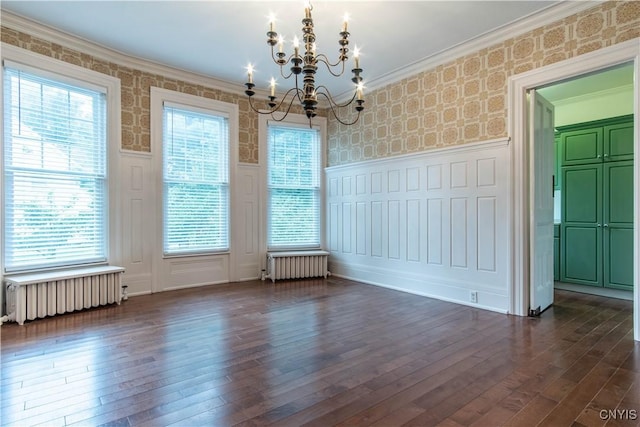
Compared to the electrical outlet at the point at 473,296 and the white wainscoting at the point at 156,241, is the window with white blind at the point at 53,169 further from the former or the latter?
the electrical outlet at the point at 473,296

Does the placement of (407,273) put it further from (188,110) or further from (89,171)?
(89,171)

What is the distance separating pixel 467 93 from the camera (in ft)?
14.3

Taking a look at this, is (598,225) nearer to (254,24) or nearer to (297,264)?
(297,264)

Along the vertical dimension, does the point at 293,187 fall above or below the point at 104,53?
below

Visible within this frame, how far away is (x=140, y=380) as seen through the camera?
2.34 meters

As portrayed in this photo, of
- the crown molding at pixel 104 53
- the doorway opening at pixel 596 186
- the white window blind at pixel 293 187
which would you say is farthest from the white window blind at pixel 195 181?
the doorway opening at pixel 596 186

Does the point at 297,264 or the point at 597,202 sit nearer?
the point at 597,202

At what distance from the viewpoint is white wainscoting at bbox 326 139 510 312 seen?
4.06m

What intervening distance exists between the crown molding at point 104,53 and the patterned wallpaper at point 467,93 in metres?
2.23

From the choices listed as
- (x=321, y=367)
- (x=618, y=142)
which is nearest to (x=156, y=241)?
(x=321, y=367)

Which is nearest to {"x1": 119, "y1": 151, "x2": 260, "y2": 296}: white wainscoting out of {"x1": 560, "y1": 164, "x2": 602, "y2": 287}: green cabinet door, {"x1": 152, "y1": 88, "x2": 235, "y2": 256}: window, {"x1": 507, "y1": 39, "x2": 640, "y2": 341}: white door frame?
{"x1": 152, "y1": 88, "x2": 235, "y2": 256}: window

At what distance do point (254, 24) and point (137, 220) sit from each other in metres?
3.01

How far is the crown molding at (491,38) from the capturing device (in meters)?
3.43

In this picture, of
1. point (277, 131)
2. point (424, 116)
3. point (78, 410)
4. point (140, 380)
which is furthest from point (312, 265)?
point (78, 410)
